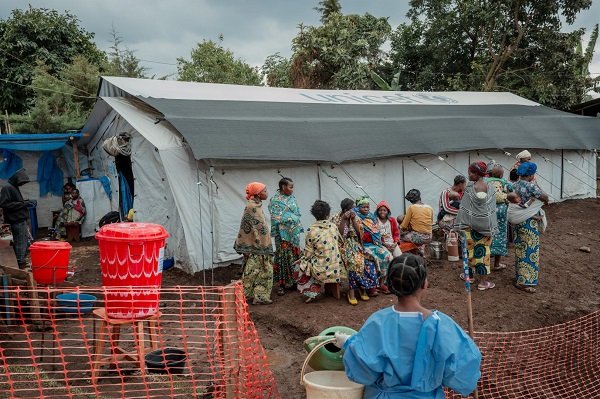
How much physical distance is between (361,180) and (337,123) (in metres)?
1.36

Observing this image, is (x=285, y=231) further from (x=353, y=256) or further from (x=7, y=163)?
(x=7, y=163)

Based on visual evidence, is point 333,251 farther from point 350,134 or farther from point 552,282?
point 350,134

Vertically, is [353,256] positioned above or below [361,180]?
A: below

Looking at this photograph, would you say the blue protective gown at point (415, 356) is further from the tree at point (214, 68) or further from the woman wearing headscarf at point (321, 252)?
the tree at point (214, 68)

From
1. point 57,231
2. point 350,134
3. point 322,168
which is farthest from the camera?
point 57,231

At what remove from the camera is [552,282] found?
7.18 metres

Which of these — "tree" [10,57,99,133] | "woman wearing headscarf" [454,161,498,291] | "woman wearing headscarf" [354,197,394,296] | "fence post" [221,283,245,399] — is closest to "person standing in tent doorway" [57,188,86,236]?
"tree" [10,57,99,133]

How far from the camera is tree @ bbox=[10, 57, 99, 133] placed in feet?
49.8

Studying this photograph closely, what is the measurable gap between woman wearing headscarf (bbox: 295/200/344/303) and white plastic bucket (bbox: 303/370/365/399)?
3365 millimetres

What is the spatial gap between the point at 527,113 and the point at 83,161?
1251 cm

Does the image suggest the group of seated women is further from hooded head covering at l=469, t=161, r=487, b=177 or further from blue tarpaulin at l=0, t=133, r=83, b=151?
blue tarpaulin at l=0, t=133, r=83, b=151

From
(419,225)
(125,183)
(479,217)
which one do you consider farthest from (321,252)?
(125,183)

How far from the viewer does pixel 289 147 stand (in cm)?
841

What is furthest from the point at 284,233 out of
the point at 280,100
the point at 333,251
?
the point at 280,100
